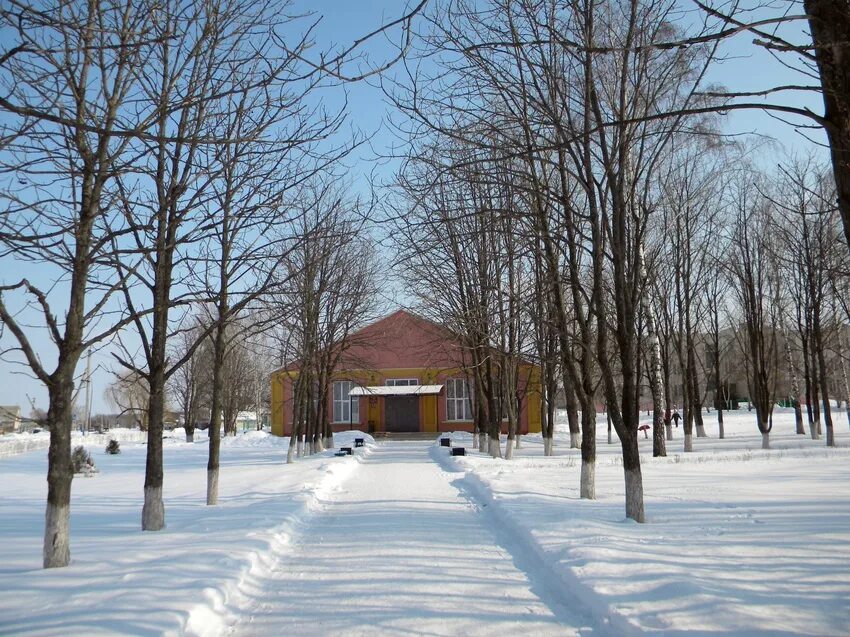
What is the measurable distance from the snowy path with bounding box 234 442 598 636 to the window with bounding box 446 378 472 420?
3973 centimetres

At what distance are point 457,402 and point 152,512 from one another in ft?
139

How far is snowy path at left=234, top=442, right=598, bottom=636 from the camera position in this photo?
215 inches

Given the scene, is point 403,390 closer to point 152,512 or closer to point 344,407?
point 344,407

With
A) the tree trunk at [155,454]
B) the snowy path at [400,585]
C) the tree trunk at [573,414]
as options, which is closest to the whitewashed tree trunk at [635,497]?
the snowy path at [400,585]

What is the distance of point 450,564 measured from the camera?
7629 millimetres

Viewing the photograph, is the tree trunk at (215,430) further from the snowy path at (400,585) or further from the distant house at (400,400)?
the distant house at (400,400)

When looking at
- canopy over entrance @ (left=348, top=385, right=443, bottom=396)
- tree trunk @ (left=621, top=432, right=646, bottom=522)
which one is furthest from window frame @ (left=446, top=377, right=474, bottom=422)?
tree trunk @ (left=621, top=432, right=646, bottom=522)

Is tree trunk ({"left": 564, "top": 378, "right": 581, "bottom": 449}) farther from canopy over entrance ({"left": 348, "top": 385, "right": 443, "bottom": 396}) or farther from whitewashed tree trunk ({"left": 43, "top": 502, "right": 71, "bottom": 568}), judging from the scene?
whitewashed tree trunk ({"left": 43, "top": 502, "right": 71, "bottom": 568})

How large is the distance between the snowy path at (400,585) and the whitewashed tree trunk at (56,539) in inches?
78.4

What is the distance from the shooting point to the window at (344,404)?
53.0 metres

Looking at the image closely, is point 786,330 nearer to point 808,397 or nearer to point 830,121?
point 808,397

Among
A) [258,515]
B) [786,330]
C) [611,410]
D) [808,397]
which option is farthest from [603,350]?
[786,330]

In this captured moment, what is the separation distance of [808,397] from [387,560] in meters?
28.3

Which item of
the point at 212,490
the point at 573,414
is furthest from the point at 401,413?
the point at 212,490
